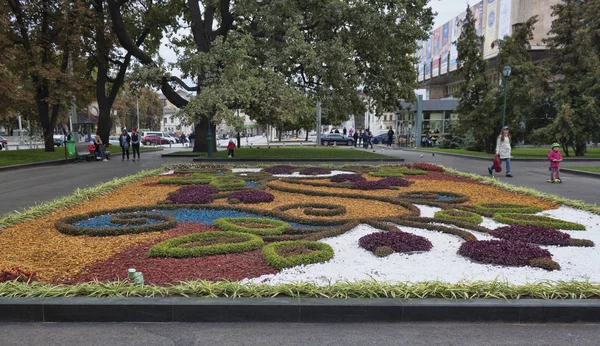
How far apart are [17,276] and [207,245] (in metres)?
2.06

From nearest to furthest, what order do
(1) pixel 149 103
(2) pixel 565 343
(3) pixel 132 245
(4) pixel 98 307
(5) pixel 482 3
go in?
(2) pixel 565 343 → (4) pixel 98 307 → (3) pixel 132 245 → (5) pixel 482 3 → (1) pixel 149 103

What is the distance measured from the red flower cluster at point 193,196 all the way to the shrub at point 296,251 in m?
3.71

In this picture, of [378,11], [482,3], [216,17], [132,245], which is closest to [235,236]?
[132,245]

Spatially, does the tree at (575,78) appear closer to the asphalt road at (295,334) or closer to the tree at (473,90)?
the tree at (473,90)

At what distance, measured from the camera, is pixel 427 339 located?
3.51m

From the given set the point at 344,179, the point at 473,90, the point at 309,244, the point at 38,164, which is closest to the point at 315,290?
the point at 309,244

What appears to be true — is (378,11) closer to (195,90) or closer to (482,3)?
(195,90)

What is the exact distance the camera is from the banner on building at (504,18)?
129 feet

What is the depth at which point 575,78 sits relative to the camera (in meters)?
23.1

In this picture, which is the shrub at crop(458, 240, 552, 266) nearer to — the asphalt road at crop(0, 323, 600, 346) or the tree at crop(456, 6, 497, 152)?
the asphalt road at crop(0, 323, 600, 346)

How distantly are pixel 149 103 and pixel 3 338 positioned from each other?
3344 inches

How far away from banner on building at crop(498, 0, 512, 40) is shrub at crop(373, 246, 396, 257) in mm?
41549

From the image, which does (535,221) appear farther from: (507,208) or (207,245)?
(207,245)

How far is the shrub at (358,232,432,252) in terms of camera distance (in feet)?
17.8
